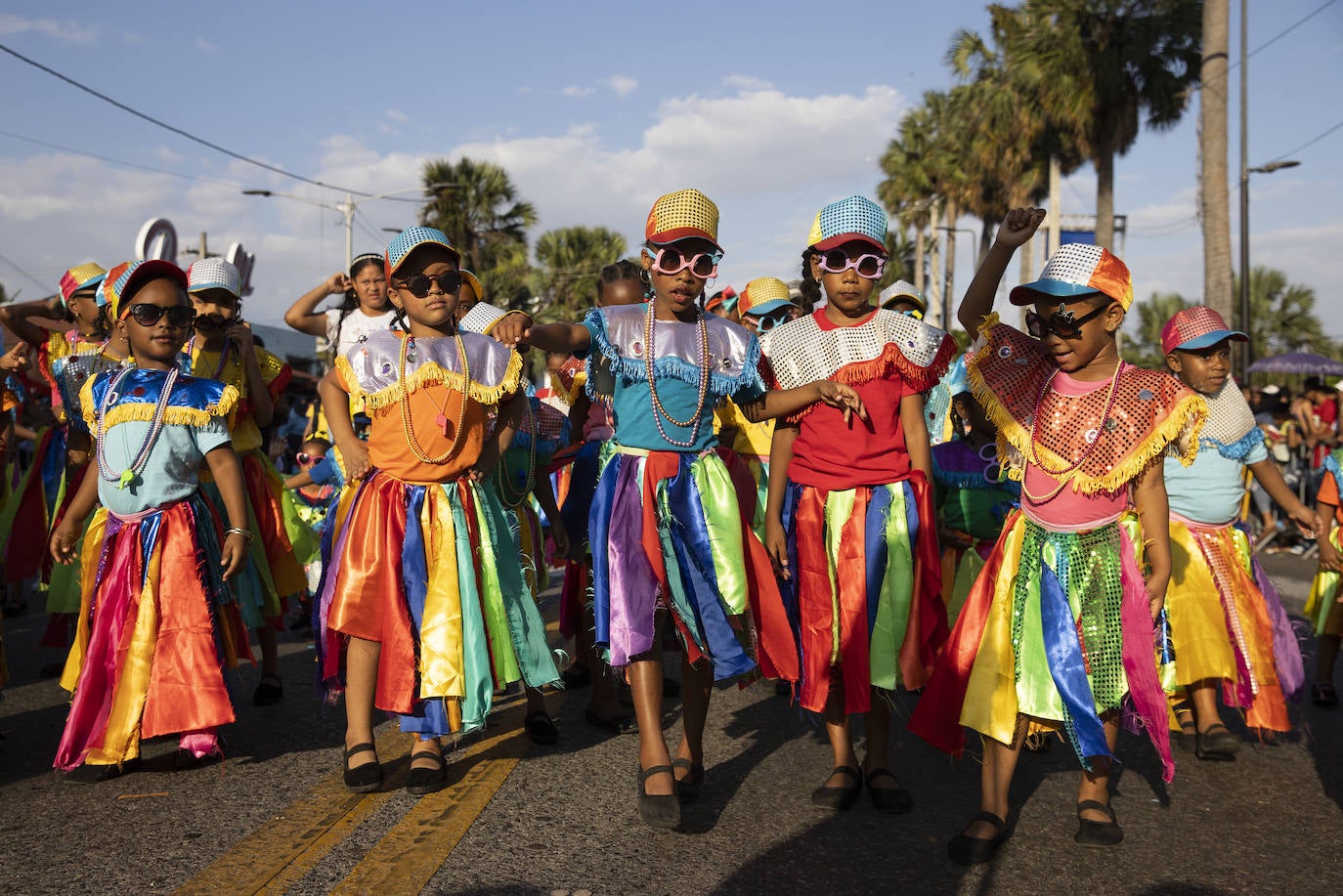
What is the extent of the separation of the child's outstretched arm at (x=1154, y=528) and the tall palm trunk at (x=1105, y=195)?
23.3 m

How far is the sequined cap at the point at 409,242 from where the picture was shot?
464 cm

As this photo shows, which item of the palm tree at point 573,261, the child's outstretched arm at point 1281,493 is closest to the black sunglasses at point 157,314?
the child's outstretched arm at point 1281,493

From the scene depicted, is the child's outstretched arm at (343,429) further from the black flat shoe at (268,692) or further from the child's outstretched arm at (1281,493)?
the child's outstretched arm at (1281,493)

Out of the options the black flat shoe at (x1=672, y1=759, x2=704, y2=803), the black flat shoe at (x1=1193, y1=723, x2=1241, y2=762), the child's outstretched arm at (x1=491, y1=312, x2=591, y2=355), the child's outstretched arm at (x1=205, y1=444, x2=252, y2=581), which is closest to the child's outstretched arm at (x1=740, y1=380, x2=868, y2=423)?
the child's outstretched arm at (x1=491, y1=312, x2=591, y2=355)

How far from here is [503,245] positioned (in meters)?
37.5

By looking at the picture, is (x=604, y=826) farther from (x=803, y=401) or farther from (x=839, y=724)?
(x=803, y=401)

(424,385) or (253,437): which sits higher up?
(424,385)

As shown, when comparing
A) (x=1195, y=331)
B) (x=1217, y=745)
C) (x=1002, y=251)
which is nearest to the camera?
(x=1002, y=251)

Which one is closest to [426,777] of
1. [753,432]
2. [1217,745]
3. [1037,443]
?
[1037,443]

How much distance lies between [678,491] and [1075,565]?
146 centimetres

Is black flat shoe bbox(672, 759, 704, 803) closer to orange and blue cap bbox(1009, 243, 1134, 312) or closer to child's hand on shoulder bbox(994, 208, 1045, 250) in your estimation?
orange and blue cap bbox(1009, 243, 1134, 312)

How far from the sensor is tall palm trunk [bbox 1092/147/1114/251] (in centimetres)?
2578

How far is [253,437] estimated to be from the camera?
634 centimetres

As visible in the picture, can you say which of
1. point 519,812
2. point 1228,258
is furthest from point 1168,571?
point 1228,258
